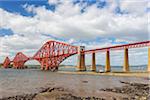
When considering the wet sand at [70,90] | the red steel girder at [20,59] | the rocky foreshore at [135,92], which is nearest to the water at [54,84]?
the wet sand at [70,90]

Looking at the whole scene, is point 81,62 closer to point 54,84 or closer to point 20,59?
point 54,84

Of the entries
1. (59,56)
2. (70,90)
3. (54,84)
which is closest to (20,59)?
(59,56)

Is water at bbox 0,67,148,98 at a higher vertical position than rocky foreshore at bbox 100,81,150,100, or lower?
higher

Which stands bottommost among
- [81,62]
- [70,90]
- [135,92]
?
[135,92]

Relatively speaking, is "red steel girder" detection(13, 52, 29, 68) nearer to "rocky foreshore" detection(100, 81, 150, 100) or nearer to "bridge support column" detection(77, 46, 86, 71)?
"bridge support column" detection(77, 46, 86, 71)

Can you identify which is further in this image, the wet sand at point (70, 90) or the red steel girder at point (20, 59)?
the red steel girder at point (20, 59)

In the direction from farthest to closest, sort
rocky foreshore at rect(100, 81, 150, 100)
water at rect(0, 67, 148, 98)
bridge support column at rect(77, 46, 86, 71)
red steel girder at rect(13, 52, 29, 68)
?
1. red steel girder at rect(13, 52, 29, 68)
2. bridge support column at rect(77, 46, 86, 71)
3. water at rect(0, 67, 148, 98)
4. rocky foreshore at rect(100, 81, 150, 100)

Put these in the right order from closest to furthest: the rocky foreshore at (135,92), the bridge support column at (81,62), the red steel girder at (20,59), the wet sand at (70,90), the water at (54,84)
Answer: the rocky foreshore at (135,92) → the wet sand at (70,90) → the water at (54,84) → the bridge support column at (81,62) → the red steel girder at (20,59)

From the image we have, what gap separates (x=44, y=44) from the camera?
138 m

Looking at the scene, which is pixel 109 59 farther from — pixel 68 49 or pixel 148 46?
pixel 68 49

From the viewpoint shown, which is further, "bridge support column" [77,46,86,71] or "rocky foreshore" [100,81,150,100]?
"bridge support column" [77,46,86,71]

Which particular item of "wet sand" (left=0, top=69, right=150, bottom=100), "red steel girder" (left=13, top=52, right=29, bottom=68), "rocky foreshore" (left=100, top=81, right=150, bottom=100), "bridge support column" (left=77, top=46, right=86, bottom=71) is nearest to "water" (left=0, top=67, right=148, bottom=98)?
"wet sand" (left=0, top=69, right=150, bottom=100)

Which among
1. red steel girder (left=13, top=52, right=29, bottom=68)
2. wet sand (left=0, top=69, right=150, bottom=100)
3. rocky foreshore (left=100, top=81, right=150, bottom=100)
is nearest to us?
rocky foreshore (left=100, top=81, right=150, bottom=100)

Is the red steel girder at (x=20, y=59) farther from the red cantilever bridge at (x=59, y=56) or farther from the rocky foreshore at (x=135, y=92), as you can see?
the rocky foreshore at (x=135, y=92)
